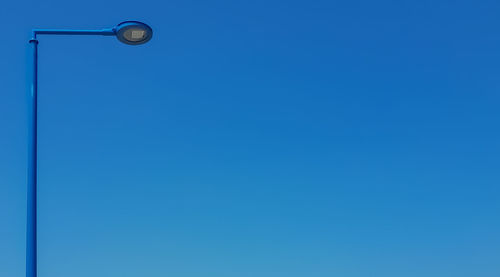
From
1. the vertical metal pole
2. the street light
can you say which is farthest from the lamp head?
the vertical metal pole

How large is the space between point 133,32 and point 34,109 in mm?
1447

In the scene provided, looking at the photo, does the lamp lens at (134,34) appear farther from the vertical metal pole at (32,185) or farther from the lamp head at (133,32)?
the vertical metal pole at (32,185)

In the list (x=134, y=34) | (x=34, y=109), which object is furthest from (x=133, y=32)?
(x=34, y=109)

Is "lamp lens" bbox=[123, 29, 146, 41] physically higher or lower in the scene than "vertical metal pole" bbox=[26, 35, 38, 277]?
higher

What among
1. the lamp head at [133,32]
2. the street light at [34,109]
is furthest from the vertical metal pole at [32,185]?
the lamp head at [133,32]

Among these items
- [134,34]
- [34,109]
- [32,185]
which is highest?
[134,34]

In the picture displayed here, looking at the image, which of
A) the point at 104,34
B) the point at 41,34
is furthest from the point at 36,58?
the point at 104,34

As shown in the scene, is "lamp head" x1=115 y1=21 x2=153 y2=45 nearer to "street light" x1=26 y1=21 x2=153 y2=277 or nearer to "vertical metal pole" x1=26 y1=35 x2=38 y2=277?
"street light" x1=26 y1=21 x2=153 y2=277

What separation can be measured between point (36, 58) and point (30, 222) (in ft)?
6.19

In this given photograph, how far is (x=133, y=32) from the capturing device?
7227 millimetres

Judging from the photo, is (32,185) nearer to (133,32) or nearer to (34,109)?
(34,109)

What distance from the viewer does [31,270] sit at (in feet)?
20.7

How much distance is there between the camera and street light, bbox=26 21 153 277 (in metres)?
6.36

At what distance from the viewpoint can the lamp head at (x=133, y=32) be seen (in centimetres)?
718
